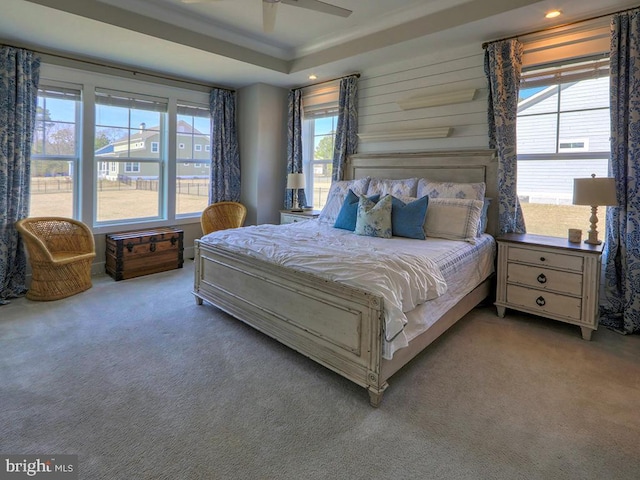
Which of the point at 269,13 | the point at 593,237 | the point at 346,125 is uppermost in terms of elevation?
the point at 269,13

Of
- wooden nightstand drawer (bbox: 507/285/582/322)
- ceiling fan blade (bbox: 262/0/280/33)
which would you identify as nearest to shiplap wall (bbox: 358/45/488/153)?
wooden nightstand drawer (bbox: 507/285/582/322)

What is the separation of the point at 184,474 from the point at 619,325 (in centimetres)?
337

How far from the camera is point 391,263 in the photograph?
228 cm

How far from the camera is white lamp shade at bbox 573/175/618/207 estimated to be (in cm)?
280

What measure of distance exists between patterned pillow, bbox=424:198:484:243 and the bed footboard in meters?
1.48

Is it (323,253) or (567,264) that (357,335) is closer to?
(323,253)

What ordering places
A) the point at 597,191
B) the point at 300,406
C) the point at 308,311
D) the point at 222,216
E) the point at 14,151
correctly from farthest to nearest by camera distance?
the point at 222,216 < the point at 14,151 < the point at 597,191 < the point at 308,311 < the point at 300,406

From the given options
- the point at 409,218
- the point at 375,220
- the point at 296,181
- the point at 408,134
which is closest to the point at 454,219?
the point at 409,218

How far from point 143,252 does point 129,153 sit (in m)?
1.33

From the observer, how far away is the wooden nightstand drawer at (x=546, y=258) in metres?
2.89

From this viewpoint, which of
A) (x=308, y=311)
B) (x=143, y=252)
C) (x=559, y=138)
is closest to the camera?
(x=308, y=311)

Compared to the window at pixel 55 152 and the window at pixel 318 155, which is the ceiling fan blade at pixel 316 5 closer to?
the window at pixel 318 155

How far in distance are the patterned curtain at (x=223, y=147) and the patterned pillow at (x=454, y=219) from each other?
327 cm

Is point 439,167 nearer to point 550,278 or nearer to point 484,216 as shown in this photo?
point 484,216
